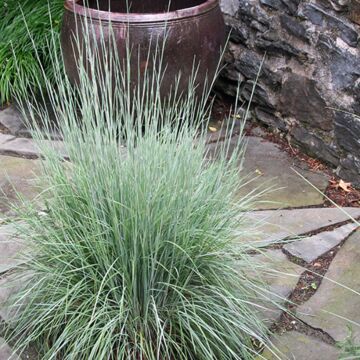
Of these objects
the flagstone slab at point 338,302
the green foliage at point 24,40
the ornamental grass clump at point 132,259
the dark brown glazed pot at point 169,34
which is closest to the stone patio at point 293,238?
the flagstone slab at point 338,302

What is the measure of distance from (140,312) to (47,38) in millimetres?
2498

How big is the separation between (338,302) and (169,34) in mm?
1584

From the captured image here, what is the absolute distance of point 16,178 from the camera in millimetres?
3229

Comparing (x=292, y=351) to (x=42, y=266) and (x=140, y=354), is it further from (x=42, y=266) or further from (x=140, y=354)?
(x=42, y=266)

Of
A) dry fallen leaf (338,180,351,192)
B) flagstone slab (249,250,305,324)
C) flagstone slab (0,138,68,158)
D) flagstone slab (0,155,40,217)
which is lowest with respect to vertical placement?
dry fallen leaf (338,180,351,192)

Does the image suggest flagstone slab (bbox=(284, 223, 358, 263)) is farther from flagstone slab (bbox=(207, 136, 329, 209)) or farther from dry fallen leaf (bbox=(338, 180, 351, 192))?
dry fallen leaf (bbox=(338, 180, 351, 192))

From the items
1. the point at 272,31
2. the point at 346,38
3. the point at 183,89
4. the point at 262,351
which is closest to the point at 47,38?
the point at 183,89

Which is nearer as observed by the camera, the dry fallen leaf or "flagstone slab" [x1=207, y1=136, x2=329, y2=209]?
"flagstone slab" [x1=207, y1=136, x2=329, y2=209]

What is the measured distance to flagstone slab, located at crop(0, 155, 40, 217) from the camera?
3045mm

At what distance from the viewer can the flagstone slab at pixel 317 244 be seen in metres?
2.67

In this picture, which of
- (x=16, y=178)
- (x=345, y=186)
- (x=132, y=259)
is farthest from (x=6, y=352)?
(x=345, y=186)

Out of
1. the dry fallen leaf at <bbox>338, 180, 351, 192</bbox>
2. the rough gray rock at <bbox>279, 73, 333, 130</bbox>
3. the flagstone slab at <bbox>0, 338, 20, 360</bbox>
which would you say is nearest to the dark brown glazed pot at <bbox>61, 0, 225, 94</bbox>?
the rough gray rock at <bbox>279, 73, 333, 130</bbox>

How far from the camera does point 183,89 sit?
3508mm

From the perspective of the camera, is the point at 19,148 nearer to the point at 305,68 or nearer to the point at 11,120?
the point at 11,120
